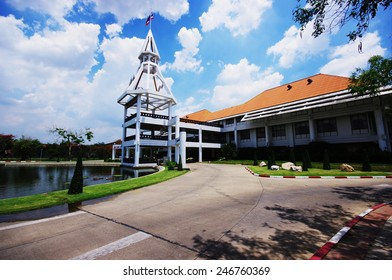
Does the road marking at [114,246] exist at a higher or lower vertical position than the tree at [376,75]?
lower

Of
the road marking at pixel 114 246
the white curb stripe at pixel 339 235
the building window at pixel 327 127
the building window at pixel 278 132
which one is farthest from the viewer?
the building window at pixel 278 132

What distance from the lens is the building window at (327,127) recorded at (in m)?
25.2

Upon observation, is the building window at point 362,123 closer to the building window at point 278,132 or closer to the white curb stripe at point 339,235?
the building window at point 278,132

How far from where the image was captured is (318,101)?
2366 centimetres

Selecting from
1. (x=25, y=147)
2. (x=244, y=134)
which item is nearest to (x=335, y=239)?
(x=244, y=134)

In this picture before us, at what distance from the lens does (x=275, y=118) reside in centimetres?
3102

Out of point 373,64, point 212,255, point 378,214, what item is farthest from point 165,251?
point 373,64

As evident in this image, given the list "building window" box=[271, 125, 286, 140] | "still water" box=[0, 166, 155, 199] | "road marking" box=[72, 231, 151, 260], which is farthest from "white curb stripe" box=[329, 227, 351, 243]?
"building window" box=[271, 125, 286, 140]

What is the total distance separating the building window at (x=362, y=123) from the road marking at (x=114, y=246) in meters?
28.8

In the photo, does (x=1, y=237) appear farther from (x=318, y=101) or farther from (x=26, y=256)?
(x=318, y=101)

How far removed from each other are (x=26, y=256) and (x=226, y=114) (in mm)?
38140

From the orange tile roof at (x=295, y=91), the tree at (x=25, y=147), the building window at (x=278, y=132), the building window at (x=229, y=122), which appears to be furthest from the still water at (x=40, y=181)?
the tree at (x=25, y=147)

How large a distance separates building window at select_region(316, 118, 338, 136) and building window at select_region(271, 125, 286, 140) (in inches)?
198

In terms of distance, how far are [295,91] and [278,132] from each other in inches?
290
